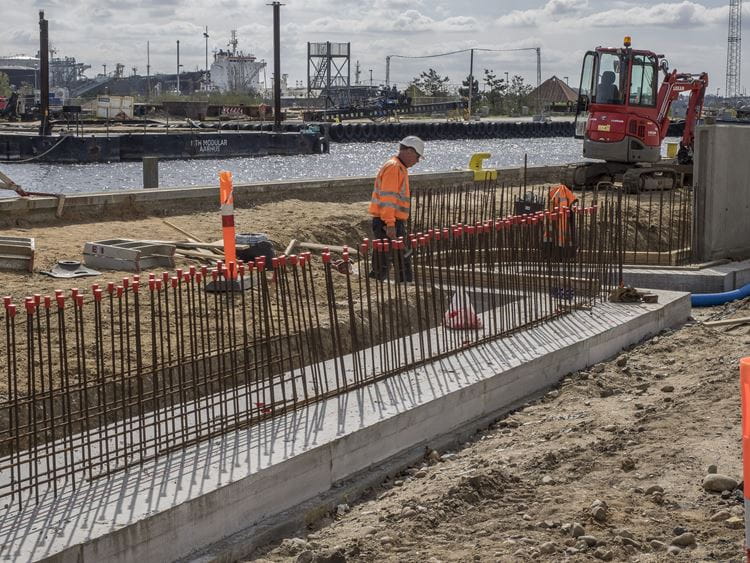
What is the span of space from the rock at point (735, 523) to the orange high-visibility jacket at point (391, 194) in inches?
266

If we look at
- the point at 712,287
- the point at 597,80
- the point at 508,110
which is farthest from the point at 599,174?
the point at 508,110

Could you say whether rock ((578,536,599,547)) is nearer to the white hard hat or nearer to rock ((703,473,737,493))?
rock ((703,473,737,493))

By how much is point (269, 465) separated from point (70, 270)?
262 inches

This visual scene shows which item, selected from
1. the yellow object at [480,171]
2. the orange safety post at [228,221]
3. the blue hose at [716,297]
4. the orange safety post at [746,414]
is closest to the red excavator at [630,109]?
the yellow object at [480,171]

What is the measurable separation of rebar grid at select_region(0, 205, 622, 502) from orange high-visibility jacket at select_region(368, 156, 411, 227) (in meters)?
0.79

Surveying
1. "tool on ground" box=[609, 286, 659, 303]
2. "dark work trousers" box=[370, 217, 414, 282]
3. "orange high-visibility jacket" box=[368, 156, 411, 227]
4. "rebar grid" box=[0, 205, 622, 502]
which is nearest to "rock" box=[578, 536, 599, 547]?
"rebar grid" box=[0, 205, 622, 502]

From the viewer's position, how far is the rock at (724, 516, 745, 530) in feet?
18.6

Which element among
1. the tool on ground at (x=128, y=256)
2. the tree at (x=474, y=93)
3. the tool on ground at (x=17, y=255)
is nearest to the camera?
the tool on ground at (x=17, y=255)

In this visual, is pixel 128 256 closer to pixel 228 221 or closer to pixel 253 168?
pixel 228 221

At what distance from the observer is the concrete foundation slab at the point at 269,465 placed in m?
5.46

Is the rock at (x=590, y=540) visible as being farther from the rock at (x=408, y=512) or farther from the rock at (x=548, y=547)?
the rock at (x=408, y=512)

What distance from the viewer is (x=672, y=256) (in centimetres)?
1485

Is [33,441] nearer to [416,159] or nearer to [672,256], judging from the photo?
[416,159]

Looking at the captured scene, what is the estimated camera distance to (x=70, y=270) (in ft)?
40.4
